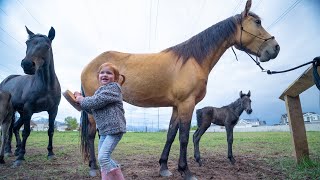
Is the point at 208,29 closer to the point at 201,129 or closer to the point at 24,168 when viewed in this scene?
the point at 201,129

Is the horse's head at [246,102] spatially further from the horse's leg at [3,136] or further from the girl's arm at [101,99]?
the horse's leg at [3,136]

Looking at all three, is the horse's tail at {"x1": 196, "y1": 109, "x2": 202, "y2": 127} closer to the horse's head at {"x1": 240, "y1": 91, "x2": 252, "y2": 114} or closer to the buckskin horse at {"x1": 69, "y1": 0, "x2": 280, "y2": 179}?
the horse's head at {"x1": 240, "y1": 91, "x2": 252, "y2": 114}

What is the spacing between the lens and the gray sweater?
3.36 metres

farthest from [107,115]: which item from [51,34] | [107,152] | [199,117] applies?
[199,117]

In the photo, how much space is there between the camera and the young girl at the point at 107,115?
3.29m

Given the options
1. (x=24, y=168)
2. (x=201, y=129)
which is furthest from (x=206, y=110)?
(x=24, y=168)

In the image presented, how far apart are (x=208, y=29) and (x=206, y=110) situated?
383 cm

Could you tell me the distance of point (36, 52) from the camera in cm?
621

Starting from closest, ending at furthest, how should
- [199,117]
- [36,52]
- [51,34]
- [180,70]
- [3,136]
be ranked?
[180,70]
[36,52]
[3,136]
[51,34]
[199,117]

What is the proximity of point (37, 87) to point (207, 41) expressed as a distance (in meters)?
4.82

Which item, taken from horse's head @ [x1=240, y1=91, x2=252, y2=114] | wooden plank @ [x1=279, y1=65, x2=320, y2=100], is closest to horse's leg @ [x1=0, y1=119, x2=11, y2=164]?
wooden plank @ [x1=279, y1=65, x2=320, y2=100]

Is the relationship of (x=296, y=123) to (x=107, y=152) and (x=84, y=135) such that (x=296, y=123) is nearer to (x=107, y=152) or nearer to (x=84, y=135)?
(x=107, y=152)

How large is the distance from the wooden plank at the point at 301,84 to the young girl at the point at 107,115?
3.58 m

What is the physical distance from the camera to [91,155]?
5.30m
